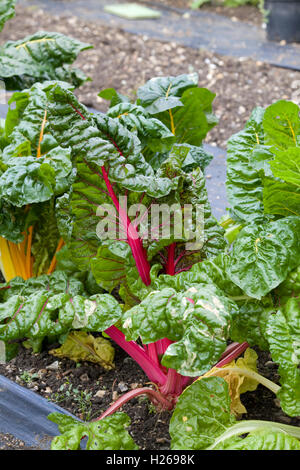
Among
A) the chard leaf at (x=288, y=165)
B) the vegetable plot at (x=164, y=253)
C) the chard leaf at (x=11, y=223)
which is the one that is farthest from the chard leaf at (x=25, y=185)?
the chard leaf at (x=288, y=165)

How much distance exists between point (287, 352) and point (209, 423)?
0.97 feet

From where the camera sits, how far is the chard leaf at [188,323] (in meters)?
1.37

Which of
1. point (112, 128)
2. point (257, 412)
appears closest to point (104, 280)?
point (112, 128)

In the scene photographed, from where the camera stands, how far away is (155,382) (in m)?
1.79

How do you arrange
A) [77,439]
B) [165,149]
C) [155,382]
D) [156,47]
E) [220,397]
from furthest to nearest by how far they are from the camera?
[156,47] < [165,149] < [155,382] < [220,397] < [77,439]

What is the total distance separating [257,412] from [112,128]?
93cm

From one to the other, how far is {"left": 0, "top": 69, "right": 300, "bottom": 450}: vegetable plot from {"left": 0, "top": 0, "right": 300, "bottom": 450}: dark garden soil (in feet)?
0.25

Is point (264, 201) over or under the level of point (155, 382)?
over

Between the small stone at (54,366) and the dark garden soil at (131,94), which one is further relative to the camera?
the small stone at (54,366)

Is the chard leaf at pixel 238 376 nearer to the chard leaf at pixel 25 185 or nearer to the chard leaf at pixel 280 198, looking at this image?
the chard leaf at pixel 280 198

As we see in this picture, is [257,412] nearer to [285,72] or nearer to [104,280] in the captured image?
[104,280]

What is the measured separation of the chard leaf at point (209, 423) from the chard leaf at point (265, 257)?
0.29 metres

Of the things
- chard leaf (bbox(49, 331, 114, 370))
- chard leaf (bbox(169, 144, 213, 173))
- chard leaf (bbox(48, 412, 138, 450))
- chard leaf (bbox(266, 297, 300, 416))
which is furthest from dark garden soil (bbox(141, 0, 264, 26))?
chard leaf (bbox(48, 412, 138, 450))

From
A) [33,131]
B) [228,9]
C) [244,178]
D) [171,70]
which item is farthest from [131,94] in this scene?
[228,9]
